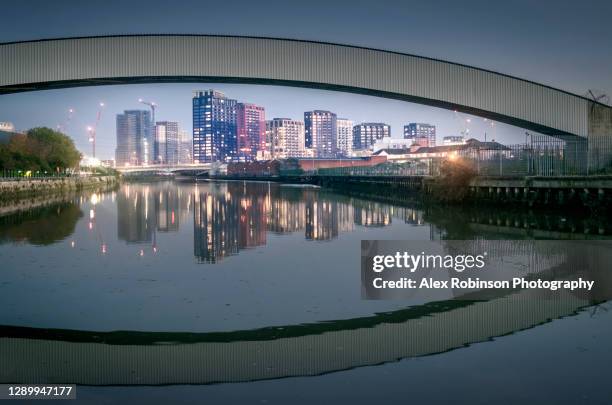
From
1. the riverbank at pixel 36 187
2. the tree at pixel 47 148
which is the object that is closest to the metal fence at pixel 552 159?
the riverbank at pixel 36 187

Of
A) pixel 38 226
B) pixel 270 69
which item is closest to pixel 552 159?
pixel 270 69

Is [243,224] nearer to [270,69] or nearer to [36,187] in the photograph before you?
[270,69]

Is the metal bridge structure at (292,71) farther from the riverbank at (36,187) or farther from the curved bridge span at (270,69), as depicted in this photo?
the riverbank at (36,187)

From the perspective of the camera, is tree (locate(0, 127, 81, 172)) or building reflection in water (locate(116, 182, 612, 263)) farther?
tree (locate(0, 127, 81, 172))

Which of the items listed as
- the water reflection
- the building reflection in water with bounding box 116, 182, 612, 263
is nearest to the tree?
the water reflection

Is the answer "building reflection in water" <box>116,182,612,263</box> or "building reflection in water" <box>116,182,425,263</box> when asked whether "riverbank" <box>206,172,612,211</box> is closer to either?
"building reflection in water" <box>116,182,612,263</box>

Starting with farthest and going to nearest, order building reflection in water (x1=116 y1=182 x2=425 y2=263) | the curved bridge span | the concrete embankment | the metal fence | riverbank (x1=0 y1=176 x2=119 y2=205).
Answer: the concrete embankment, riverbank (x1=0 y1=176 x2=119 y2=205), the metal fence, the curved bridge span, building reflection in water (x1=116 y1=182 x2=425 y2=263)

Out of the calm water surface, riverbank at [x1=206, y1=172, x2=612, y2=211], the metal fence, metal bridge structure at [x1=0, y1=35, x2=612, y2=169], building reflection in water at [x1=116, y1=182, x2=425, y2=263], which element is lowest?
the calm water surface
